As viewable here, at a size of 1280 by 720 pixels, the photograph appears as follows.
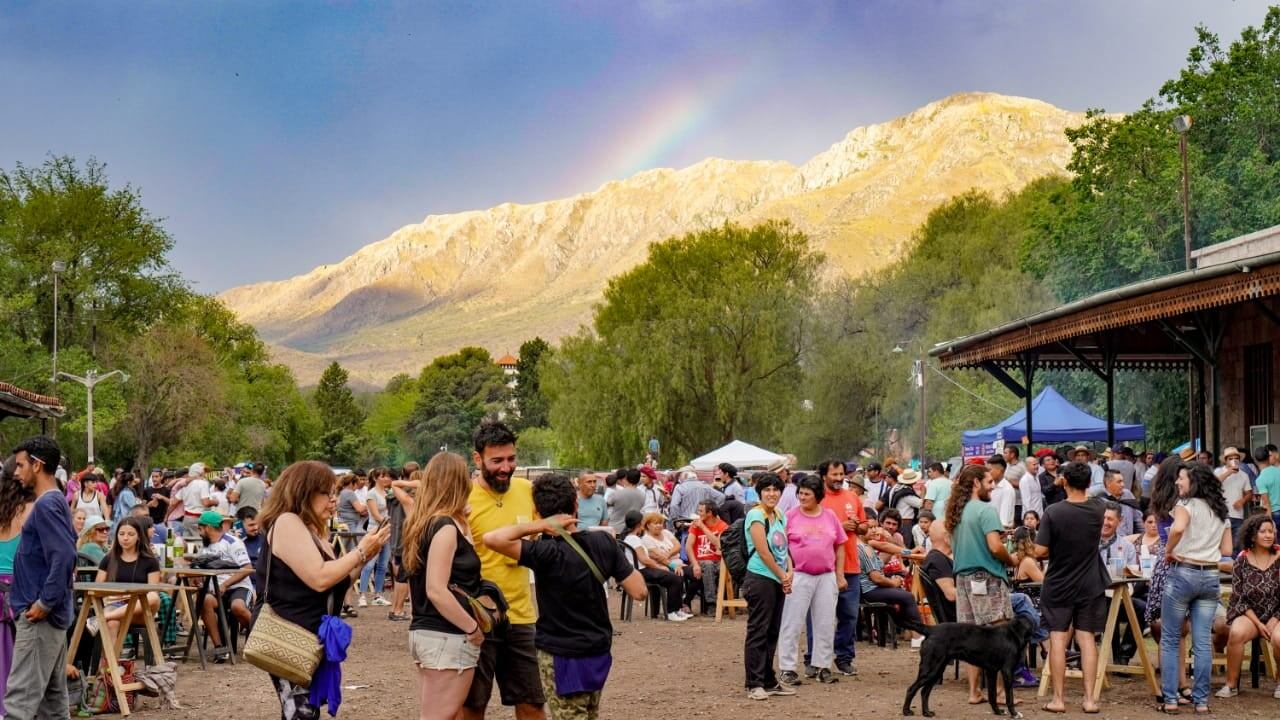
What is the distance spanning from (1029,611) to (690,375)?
44377mm

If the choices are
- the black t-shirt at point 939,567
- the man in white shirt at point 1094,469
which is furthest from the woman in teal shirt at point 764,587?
the man in white shirt at point 1094,469

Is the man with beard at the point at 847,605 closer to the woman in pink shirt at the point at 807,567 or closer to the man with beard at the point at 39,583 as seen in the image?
the woman in pink shirt at the point at 807,567

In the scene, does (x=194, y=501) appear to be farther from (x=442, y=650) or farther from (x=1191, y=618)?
(x=442, y=650)

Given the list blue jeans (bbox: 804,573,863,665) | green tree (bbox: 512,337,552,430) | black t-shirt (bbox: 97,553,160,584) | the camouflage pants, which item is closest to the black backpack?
blue jeans (bbox: 804,573,863,665)

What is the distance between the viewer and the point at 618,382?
55312 millimetres

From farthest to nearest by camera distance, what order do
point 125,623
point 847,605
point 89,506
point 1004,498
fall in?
point 89,506
point 1004,498
point 847,605
point 125,623

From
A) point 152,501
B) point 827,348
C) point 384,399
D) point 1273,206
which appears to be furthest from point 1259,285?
point 384,399

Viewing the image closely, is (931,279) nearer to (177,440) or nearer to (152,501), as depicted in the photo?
(177,440)

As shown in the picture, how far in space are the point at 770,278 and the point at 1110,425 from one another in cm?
3543

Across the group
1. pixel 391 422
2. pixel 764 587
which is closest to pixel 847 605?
pixel 764 587

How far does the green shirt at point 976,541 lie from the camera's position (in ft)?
31.8

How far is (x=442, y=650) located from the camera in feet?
18.9

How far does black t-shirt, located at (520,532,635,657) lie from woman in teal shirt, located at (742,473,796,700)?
12.6 feet

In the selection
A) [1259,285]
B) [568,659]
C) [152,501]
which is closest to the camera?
[568,659]
